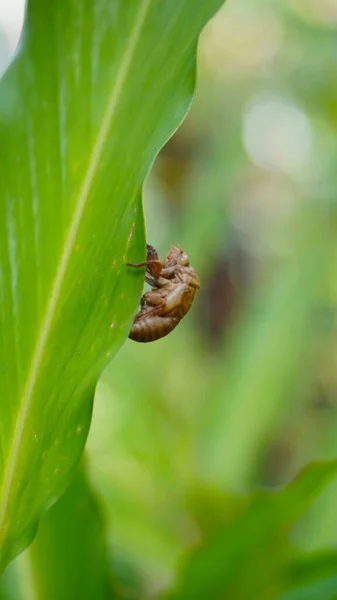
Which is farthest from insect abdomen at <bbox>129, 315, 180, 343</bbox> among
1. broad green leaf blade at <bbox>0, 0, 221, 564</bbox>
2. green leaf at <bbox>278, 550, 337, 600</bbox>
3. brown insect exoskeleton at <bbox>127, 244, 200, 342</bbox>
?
green leaf at <bbox>278, 550, 337, 600</bbox>

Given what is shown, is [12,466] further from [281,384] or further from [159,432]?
[281,384]

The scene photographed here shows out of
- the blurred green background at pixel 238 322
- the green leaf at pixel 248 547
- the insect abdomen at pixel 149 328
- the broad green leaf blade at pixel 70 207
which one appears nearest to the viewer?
the broad green leaf blade at pixel 70 207

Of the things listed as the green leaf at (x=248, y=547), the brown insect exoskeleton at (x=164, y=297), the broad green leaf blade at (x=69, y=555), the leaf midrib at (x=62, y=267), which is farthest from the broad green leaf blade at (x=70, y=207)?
the green leaf at (x=248, y=547)

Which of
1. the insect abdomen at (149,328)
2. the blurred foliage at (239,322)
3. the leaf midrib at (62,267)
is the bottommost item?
the blurred foliage at (239,322)

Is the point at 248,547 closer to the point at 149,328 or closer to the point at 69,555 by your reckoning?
the point at 69,555

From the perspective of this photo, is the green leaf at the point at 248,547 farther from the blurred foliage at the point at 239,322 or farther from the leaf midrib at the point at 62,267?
the leaf midrib at the point at 62,267

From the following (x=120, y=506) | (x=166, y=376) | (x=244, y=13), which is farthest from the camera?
(x=244, y=13)

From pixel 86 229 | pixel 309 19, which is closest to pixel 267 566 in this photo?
pixel 86 229
